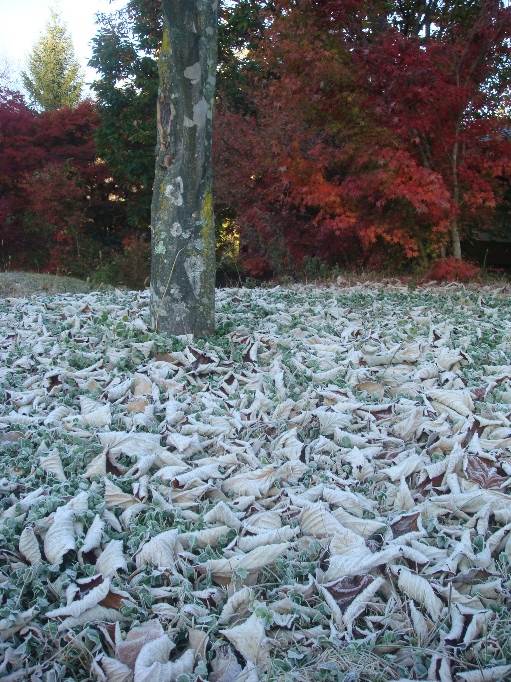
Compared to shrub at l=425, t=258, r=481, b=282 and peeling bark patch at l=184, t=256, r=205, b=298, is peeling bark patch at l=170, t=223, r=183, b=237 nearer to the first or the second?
peeling bark patch at l=184, t=256, r=205, b=298

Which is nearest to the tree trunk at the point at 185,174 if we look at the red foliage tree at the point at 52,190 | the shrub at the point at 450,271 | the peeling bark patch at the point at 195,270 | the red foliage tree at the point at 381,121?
the peeling bark patch at the point at 195,270

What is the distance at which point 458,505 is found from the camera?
224cm

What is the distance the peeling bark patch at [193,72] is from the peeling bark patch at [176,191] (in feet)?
1.87

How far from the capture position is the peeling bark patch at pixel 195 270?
154 inches

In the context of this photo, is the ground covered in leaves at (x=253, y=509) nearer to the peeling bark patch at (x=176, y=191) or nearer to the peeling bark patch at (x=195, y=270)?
the peeling bark patch at (x=195, y=270)

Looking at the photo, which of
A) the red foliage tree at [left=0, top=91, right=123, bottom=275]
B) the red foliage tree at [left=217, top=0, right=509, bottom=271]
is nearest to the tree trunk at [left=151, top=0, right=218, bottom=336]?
the red foliage tree at [left=217, top=0, right=509, bottom=271]

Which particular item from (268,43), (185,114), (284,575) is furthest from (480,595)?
(268,43)

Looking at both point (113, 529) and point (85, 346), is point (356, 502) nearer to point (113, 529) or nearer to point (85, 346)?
point (113, 529)

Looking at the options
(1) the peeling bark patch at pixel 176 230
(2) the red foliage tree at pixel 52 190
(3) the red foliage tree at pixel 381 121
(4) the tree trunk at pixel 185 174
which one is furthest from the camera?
(2) the red foliage tree at pixel 52 190

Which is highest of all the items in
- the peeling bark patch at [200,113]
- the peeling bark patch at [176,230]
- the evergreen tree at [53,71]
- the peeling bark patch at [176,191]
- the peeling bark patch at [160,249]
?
the evergreen tree at [53,71]

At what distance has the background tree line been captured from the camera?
22.4 feet

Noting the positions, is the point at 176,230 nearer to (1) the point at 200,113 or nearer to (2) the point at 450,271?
(1) the point at 200,113

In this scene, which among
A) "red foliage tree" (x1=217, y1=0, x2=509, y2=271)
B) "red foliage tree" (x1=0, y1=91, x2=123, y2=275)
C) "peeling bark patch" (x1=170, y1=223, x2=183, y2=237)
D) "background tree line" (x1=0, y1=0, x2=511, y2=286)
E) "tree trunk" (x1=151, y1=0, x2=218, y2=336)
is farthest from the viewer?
"red foliage tree" (x1=0, y1=91, x2=123, y2=275)

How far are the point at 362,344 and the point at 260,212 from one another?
16.4 feet
